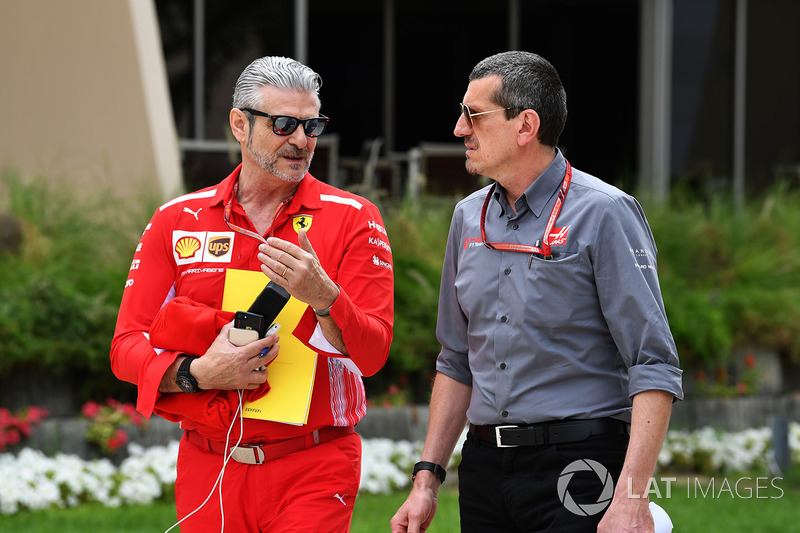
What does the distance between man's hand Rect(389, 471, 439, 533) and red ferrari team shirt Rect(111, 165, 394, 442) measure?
30 centimetres

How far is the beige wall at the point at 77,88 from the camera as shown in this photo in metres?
9.37

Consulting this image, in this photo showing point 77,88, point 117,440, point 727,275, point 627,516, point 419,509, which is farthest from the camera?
point 77,88

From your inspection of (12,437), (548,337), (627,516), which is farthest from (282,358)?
(12,437)

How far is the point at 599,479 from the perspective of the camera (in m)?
2.86

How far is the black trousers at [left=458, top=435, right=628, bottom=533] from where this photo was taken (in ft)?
9.36

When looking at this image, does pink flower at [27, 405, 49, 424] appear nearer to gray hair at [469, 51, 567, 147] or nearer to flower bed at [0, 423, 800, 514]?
flower bed at [0, 423, 800, 514]

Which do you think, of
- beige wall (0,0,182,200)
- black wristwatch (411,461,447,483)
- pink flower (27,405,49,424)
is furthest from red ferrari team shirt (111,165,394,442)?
beige wall (0,0,182,200)

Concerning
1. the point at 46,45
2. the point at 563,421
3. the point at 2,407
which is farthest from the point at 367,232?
the point at 46,45

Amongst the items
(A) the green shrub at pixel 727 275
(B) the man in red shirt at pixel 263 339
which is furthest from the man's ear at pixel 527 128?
(A) the green shrub at pixel 727 275

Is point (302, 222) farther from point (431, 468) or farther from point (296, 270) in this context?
point (431, 468)

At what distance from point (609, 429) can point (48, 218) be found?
6.32 metres

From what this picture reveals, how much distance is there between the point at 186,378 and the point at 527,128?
1.25 meters

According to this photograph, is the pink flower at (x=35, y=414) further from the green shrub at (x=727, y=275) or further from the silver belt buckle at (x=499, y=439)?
the green shrub at (x=727, y=275)

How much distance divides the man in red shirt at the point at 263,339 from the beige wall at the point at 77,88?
634cm
